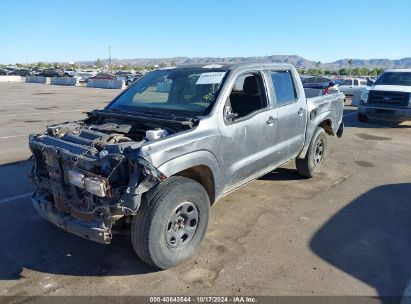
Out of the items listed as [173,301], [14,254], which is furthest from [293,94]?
[14,254]

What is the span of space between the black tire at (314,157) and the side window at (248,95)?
168 centimetres

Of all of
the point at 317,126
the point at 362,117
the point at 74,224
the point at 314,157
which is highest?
the point at 317,126

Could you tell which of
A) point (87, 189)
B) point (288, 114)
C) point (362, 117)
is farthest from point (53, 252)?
point (362, 117)

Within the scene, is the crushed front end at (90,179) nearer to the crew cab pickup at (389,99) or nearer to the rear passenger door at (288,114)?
the rear passenger door at (288,114)

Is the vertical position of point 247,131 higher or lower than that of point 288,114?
lower

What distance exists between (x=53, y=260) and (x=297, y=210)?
3.07 meters

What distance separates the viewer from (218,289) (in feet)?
11.1

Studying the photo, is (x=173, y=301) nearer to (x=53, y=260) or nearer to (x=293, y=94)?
(x=53, y=260)

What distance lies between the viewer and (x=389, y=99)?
1232cm

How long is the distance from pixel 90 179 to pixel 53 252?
46.6 inches

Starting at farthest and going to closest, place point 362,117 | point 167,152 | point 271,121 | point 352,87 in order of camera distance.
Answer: point 352,87 < point 362,117 < point 271,121 < point 167,152

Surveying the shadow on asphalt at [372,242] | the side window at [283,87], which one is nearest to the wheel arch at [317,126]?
the side window at [283,87]

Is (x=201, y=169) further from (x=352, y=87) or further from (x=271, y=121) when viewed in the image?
(x=352, y=87)

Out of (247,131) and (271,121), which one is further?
(271,121)
